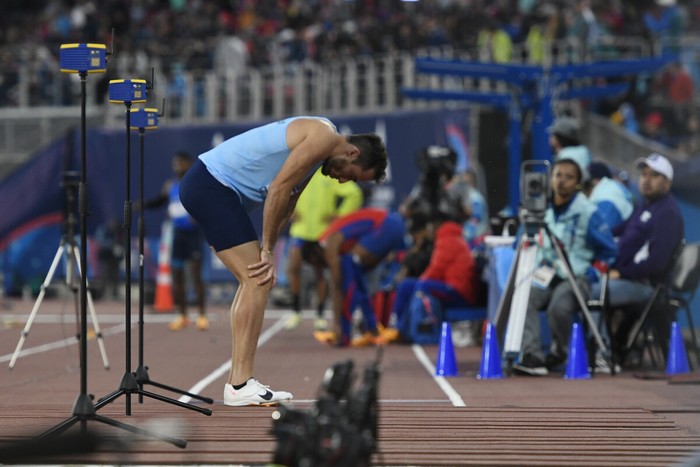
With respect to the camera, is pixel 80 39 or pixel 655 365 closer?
pixel 80 39

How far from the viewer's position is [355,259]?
42.4 feet

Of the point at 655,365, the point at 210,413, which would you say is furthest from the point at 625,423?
the point at 655,365

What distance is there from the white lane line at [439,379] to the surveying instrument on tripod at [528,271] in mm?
659

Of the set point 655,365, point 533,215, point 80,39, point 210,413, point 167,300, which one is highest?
point 80,39

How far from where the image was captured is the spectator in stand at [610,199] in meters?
11.1

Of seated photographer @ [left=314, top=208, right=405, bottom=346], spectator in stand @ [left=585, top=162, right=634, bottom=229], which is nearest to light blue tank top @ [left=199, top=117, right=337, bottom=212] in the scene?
spectator in stand @ [left=585, top=162, right=634, bottom=229]

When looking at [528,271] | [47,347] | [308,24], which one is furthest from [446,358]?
[308,24]

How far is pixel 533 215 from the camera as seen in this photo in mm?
9789

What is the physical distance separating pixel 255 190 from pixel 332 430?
3.20 meters

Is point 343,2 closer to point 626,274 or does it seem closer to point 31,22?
point 31,22

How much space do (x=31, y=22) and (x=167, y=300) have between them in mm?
13824

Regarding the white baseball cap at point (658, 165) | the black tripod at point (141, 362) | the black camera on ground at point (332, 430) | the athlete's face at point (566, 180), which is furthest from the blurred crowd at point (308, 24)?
the black camera on ground at point (332, 430)

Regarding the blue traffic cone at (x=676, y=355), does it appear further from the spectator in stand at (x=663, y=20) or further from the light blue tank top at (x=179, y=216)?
the spectator in stand at (x=663, y=20)

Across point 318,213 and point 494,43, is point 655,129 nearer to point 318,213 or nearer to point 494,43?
point 494,43
